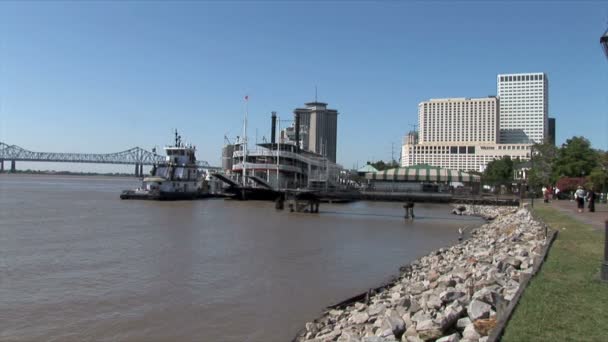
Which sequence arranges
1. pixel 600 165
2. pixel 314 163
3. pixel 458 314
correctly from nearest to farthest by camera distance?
pixel 458 314
pixel 600 165
pixel 314 163

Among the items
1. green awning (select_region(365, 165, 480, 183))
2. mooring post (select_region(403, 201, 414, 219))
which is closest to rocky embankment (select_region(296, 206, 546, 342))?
mooring post (select_region(403, 201, 414, 219))

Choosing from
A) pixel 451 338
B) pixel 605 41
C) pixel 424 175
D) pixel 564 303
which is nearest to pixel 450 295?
pixel 564 303

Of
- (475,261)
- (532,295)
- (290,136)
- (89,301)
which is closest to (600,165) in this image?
(475,261)

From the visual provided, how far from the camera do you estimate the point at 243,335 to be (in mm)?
11406

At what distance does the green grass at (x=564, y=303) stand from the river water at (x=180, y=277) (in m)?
5.56

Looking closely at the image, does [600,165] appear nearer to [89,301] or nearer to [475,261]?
[475,261]

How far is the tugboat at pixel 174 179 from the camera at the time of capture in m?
69.2

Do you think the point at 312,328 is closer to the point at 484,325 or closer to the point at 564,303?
the point at 484,325

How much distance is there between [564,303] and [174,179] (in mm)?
69455

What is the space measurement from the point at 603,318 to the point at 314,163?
82.1 meters

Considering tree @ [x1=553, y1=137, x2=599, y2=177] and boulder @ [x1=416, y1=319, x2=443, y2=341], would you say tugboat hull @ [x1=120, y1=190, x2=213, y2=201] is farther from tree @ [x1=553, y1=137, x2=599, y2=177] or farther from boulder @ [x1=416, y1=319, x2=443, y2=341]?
boulder @ [x1=416, y1=319, x2=443, y2=341]

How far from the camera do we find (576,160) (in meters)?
57.0

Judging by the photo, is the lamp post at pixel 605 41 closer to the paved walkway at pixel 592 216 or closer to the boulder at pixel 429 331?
the boulder at pixel 429 331

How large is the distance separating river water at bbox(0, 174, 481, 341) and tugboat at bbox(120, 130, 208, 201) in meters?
34.0
